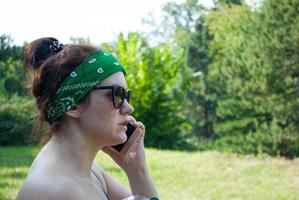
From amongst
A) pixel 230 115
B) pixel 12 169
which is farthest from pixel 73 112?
pixel 230 115

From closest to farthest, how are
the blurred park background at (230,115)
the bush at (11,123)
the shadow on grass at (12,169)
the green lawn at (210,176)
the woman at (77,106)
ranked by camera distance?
the woman at (77,106) → the shadow on grass at (12,169) → the green lawn at (210,176) → the blurred park background at (230,115) → the bush at (11,123)

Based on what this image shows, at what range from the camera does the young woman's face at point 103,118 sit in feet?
5.36

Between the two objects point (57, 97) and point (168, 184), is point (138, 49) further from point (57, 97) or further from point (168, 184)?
point (57, 97)

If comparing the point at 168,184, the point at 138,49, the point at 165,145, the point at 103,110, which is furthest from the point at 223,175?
the point at 138,49

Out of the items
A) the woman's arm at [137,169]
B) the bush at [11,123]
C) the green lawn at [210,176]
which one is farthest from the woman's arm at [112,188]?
the bush at [11,123]

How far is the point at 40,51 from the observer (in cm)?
172

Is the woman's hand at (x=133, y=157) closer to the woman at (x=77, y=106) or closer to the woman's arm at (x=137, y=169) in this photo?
the woman's arm at (x=137, y=169)

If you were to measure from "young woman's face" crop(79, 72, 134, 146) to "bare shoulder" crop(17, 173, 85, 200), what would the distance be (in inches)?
8.0

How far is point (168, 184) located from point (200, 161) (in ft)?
11.2

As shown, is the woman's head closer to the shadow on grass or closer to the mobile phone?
the mobile phone

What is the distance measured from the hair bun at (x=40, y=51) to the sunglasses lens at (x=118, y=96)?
0.25 meters

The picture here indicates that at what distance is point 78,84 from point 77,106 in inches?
3.0

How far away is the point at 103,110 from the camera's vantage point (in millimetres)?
1651

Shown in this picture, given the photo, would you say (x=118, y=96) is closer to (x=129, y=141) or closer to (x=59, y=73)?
(x=59, y=73)
